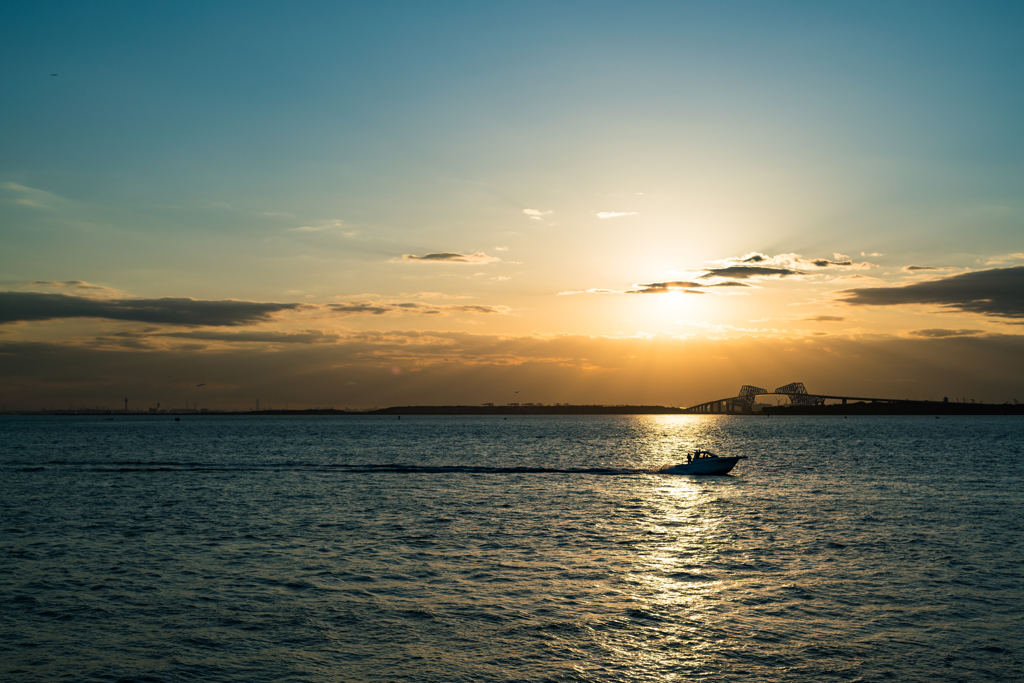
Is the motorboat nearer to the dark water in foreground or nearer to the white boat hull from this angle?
the white boat hull

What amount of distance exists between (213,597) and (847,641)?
2213 cm

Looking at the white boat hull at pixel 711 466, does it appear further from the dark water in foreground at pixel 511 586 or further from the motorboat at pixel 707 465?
the dark water in foreground at pixel 511 586

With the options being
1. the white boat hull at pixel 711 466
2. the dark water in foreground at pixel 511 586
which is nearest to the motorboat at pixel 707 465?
the white boat hull at pixel 711 466

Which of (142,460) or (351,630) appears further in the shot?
(142,460)

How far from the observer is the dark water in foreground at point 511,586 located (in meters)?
20.0

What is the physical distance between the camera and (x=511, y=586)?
28328mm

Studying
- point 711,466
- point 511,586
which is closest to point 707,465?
point 711,466

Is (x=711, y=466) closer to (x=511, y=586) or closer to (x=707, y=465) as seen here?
(x=707, y=465)

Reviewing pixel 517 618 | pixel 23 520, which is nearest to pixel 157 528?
pixel 23 520

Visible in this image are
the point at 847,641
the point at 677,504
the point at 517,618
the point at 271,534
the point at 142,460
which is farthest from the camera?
the point at 142,460

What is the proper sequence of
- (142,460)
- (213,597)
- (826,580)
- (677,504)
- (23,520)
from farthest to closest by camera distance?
(142,460)
(677,504)
(23,520)
(826,580)
(213,597)

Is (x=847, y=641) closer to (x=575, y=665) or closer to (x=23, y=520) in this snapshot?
(x=575, y=665)

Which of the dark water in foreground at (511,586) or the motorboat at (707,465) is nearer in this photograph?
the dark water in foreground at (511,586)

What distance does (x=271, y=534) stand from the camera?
1604 inches
